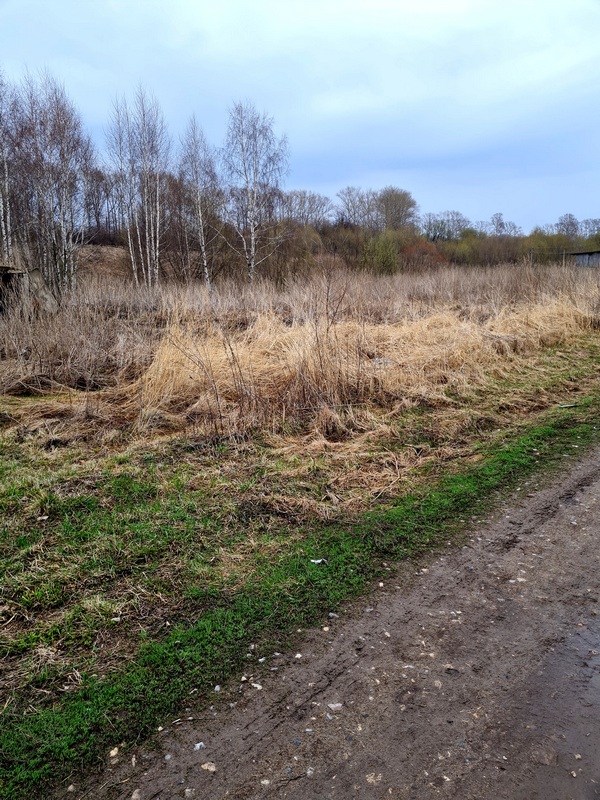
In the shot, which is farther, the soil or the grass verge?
the grass verge

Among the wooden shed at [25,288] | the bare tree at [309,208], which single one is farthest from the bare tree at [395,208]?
the wooden shed at [25,288]

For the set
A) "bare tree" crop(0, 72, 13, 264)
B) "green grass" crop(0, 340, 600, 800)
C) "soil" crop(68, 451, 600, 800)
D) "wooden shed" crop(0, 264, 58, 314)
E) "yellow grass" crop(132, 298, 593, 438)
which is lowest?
"soil" crop(68, 451, 600, 800)

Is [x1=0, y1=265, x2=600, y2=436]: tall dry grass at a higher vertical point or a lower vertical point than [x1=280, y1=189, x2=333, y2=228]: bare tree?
lower

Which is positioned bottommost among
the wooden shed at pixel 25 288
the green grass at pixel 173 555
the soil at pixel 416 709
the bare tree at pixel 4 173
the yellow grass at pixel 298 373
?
the soil at pixel 416 709

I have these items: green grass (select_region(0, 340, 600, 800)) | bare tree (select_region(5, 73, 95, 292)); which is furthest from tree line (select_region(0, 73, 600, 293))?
green grass (select_region(0, 340, 600, 800))

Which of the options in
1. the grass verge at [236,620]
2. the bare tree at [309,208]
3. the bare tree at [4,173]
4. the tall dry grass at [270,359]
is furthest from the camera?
the bare tree at [309,208]

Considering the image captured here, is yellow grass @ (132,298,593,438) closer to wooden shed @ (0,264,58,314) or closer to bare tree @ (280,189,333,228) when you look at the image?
wooden shed @ (0,264,58,314)

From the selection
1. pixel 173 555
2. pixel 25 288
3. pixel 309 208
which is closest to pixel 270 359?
pixel 173 555

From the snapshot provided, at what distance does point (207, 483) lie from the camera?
13.3ft

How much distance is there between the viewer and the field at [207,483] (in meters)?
2.31

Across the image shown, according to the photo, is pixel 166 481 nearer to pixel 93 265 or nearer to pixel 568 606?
pixel 568 606

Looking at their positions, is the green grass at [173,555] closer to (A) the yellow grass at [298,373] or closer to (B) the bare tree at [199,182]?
(A) the yellow grass at [298,373]

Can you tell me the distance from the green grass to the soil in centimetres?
17

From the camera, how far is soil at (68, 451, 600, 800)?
1.79 metres
